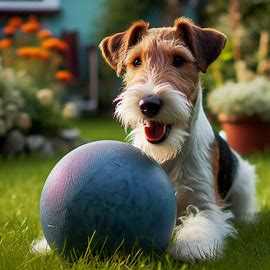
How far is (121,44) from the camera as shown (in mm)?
4309

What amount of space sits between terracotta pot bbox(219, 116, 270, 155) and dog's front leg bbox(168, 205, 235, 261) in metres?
5.05

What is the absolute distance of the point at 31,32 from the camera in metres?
12.3

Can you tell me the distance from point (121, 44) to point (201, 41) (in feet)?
1.93

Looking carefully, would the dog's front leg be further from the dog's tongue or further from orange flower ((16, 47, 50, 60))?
orange flower ((16, 47, 50, 60))

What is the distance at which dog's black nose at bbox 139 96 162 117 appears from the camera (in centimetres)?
344

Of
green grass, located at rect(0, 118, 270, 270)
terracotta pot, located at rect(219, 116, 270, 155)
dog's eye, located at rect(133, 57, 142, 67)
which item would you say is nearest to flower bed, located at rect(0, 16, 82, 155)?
green grass, located at rect(0, 118, 270, 270)

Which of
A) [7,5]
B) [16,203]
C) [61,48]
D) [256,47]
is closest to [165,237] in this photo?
[16,203]

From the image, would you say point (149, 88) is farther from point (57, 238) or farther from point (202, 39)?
point (57, 238)

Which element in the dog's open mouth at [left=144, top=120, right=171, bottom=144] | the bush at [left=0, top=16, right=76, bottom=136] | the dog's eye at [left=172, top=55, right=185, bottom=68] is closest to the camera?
the dog's open mouth at [left=144, top=120, right=171, bottom=144]

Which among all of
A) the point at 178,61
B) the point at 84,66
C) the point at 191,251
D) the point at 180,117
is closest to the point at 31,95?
the point at 178,61

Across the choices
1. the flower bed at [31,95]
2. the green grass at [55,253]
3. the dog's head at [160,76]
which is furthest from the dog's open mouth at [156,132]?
the flower bed at [31,95]

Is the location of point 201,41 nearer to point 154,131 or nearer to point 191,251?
point 154,131

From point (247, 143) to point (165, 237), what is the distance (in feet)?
19.6

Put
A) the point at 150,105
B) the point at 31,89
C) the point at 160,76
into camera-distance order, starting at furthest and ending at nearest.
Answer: the point at 31,89 → the point at 160,76 → the point at 150,105
